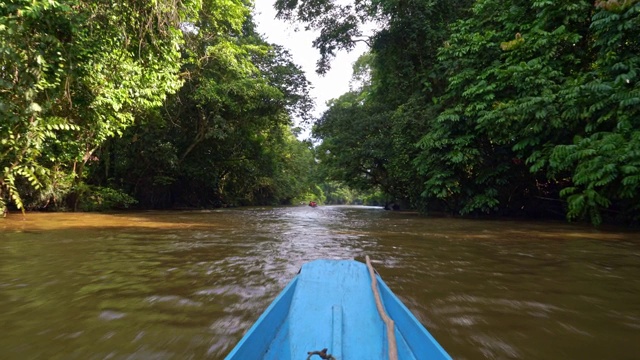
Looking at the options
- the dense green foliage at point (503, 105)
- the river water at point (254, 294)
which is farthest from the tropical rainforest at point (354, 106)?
the river water at point (254, 294)

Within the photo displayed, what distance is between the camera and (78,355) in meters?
1.87

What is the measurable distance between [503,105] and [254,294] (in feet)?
27.3

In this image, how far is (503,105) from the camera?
29.2 feet

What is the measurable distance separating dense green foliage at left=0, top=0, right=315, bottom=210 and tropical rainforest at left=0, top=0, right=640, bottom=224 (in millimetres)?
53

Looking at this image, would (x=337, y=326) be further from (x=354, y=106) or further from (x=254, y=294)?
(x=354, y=106)

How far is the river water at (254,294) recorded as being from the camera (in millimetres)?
2047

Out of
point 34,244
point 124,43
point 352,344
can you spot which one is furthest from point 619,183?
point 34,244

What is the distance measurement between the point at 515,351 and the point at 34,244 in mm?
6029

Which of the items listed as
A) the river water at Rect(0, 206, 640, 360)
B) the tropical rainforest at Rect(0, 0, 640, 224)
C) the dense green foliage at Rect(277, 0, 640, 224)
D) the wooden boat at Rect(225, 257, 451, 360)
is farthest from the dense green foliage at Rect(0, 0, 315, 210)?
the dense green foliage at Rect(277, 0, 640, 224)

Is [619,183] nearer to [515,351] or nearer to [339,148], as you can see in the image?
[515,351]

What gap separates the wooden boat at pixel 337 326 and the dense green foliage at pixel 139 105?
12.5ft

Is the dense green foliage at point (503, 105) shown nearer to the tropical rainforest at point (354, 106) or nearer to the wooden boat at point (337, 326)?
the tropical rainforest at point (354, 106)

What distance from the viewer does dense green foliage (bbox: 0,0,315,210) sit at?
5.65m

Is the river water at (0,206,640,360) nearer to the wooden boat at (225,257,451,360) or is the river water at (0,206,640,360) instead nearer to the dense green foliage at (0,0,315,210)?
the wooden boat at (225,257,451,360)
